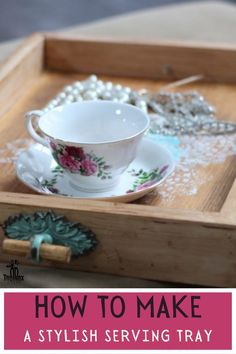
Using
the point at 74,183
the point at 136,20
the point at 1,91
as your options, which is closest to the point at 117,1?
the point at 136,20

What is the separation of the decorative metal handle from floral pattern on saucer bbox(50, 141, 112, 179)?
0.26 ft

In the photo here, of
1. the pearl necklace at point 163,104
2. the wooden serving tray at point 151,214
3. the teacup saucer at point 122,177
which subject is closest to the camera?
the wooden serving tray at point 151,214

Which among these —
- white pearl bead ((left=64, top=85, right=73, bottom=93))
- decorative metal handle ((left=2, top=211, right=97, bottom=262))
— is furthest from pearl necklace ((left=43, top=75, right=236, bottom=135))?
decorative metal handle ((left=2, top=211, right=97, bottom=262))

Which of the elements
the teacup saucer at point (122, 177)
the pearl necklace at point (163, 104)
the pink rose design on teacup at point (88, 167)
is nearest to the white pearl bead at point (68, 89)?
the pearl necklace at point (163, 104)

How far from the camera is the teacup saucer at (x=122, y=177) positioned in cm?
74

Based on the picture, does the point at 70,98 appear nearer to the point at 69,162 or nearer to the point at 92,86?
the point at 92,86

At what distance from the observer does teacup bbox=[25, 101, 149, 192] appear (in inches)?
28.0

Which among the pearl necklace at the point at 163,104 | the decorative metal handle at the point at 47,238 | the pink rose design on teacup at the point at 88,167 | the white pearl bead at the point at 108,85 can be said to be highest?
Result: the white pearl bead at the point at 108,85

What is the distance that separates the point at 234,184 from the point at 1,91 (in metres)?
0.37

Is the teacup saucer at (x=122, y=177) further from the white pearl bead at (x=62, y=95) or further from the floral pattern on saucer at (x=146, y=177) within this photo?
the white pearl bead at (x=62, y=95)

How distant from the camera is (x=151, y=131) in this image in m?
0.90

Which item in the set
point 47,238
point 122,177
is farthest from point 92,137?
point 47,238

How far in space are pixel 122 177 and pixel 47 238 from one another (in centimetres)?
14

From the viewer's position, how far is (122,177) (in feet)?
2.54
